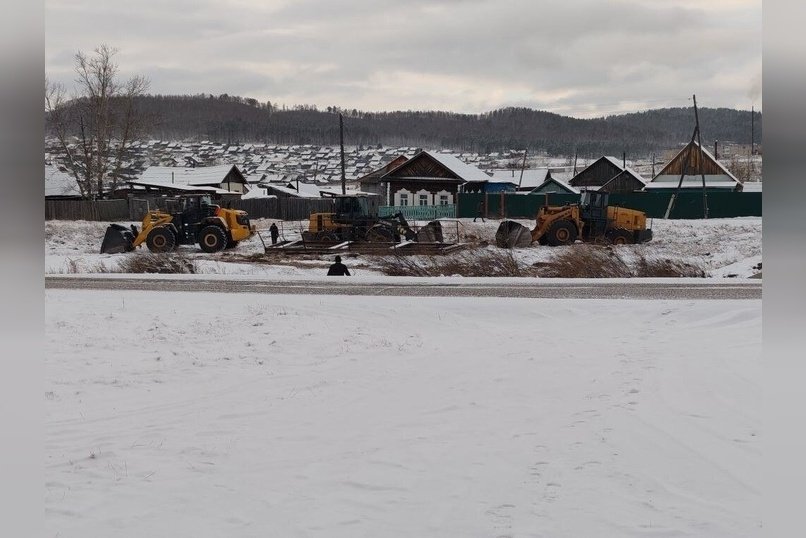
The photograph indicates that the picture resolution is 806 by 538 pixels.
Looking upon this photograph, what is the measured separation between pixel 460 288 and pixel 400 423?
30.5ft

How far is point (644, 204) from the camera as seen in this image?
4481cm

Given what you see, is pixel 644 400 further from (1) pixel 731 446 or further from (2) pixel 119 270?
(2) pixel 119 270

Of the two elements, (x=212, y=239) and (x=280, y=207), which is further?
(x=280, y=207)

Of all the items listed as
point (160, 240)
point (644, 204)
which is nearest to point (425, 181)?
point (644, 204)

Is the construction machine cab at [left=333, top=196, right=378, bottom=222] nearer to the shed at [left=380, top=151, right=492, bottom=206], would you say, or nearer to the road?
the road

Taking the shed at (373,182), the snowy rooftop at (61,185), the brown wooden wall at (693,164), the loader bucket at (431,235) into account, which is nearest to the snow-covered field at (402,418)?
the loader bucket at (431,235)

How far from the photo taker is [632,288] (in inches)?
675

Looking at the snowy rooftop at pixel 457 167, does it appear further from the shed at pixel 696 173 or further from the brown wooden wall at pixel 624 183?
the brown wooden wall at pixel 624 183

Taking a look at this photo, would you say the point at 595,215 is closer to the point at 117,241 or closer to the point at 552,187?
the point at 117,241

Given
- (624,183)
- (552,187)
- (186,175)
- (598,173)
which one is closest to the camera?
(186,175)

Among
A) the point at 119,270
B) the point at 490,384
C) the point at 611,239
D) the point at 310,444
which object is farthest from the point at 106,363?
the point at 611,239

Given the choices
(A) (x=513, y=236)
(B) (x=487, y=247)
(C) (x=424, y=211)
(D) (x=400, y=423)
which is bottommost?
(D) (x=400, y=423)

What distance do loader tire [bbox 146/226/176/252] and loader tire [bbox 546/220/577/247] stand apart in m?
14.1

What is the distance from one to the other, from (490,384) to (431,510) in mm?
3850
